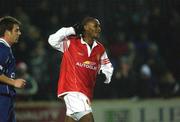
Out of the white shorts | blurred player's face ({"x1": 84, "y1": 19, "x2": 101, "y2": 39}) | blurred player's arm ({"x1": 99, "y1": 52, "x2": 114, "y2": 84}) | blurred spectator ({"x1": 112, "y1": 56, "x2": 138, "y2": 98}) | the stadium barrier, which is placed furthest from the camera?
blurred spectator ({"x1": 112, "y1": 56, "x2": 138, "y2": 98})

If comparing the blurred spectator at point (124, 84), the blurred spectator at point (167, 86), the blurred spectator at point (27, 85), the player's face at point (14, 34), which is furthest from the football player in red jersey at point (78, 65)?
Answer: the blurred spectator at point (167, 86)

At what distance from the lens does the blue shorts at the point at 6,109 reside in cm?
699

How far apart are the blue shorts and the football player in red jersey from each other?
119 cm

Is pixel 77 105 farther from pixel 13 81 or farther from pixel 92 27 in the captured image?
pixel 13 81

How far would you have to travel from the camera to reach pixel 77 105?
8055 millimetres

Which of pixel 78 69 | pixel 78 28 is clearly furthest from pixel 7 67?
pixel 78 28

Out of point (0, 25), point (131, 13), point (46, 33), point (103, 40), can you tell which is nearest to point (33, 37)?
point (46, 33)

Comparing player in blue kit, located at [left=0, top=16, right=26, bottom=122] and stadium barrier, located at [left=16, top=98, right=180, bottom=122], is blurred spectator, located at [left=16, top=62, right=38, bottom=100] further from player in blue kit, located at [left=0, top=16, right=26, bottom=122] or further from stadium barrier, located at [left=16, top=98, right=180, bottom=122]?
player in blue kit, located at [left=0, top=16, right=26, bottom=122]

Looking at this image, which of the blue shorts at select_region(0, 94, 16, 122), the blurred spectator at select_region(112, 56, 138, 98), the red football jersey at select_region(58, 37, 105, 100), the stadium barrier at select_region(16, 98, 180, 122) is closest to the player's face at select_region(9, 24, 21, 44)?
the blue shorts at select_region(0, 94, 16, 122)

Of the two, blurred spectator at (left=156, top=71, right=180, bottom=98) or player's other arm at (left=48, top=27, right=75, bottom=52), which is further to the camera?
blurred spectator at (left=156, top=71, right=180, bottom=98)

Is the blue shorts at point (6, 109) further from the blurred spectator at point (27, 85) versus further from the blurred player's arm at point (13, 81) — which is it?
the blurred spectator at point (27, 85)

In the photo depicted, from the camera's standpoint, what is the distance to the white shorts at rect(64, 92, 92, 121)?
805 centimetres

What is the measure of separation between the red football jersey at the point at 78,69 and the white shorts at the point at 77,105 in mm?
62

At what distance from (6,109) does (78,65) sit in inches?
56.9
